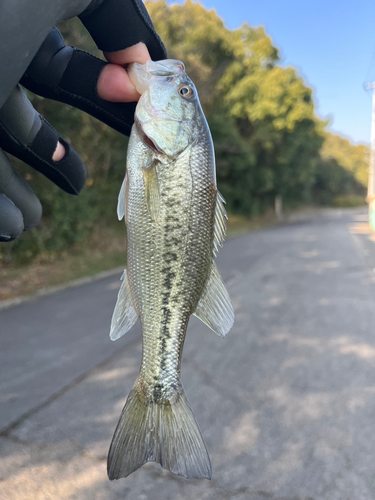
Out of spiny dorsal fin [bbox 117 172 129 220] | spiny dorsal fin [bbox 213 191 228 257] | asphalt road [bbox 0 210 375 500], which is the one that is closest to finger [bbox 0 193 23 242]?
spiny dorsal fin [bbox 117 172 129 220]

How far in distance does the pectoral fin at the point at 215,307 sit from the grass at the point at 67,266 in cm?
687

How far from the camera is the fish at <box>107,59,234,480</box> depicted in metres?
1.64

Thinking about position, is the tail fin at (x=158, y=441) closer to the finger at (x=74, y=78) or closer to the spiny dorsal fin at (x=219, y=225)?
the spiny dorsal fin at (x=219, y=225)

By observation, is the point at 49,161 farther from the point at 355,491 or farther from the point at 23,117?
the point at 355,491

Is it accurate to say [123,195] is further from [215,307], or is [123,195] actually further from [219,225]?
[215,307]

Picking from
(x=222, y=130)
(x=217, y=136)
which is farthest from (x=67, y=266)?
(x=222, y=130)

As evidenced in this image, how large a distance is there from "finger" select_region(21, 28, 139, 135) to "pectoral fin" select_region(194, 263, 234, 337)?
944 millimetres

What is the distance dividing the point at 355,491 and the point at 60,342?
4105mm

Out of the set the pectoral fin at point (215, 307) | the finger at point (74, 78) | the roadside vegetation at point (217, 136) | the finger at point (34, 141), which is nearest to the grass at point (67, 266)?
the roadside vegetation at point (217, 136)

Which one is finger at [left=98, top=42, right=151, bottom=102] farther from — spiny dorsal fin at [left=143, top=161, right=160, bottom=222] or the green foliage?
the green foliage

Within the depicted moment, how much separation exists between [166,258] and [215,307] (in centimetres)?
34

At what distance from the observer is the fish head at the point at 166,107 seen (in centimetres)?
165

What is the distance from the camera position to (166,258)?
1.70 meters

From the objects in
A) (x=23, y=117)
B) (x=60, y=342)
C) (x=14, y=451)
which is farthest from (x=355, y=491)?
(x=60, y=342)
